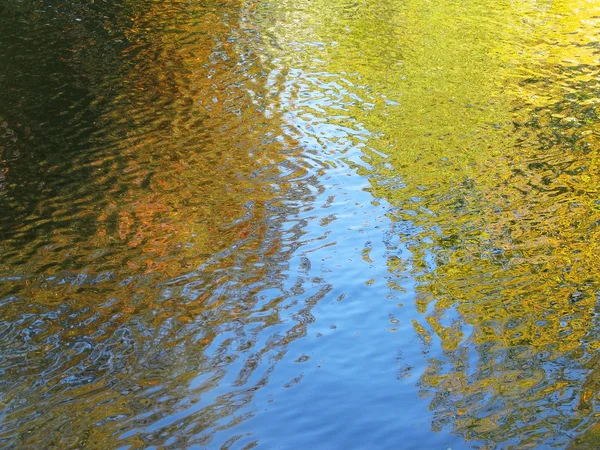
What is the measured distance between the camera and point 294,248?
11523 mm

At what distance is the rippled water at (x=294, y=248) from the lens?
8.14m

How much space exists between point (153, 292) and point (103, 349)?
4.74 feet

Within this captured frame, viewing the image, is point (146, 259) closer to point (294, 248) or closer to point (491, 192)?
point (294, 248)

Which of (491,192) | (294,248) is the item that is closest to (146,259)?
(294,248)

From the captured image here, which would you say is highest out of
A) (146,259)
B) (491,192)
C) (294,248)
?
(146,259)

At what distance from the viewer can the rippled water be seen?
8.14m

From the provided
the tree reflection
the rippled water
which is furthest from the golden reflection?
the tree reflection

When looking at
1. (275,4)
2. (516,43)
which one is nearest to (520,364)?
(516,43)

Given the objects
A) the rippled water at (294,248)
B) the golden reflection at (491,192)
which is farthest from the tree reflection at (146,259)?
the golden reflection at (491,192)

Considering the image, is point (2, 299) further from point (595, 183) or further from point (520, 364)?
point (595, 183)

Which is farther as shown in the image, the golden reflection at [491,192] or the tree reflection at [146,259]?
the golden reflection at [491,192]

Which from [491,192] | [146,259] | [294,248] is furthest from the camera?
[491,192]

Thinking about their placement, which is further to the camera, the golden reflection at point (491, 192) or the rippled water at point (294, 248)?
the golden reflection at point (491, 192)

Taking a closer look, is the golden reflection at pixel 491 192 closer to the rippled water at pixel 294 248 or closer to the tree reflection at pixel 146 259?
the rippled water at pixel 294 248
